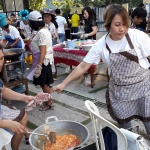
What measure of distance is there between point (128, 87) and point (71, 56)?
3.04 m

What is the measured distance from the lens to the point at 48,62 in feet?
11.5

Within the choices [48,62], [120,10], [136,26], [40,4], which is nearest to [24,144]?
[48,62]

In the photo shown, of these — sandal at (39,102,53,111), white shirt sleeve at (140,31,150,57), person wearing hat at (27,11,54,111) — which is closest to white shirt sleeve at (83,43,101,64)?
white shirt sleeve at (140,31,150,57)

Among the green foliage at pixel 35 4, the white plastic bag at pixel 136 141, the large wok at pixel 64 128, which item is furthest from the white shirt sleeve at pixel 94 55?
the green foliage at pixel 35 4

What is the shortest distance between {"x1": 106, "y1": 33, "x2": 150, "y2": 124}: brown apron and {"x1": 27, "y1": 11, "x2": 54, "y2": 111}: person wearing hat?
155 centimetres

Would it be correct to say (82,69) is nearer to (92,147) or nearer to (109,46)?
(109,46)

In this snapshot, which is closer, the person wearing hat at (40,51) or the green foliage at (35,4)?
the person wearing hat at (40,51)

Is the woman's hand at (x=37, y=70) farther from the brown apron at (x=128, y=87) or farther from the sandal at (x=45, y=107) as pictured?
the brown apron at (x=128, y=87)

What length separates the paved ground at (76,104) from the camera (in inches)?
134

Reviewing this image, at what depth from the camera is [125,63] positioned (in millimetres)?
1870

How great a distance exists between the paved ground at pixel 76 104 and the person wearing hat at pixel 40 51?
1.45ft

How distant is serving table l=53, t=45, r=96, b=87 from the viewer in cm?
461

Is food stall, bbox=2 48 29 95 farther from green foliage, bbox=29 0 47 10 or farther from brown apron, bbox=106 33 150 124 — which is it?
green foliage, bbox=29 0 47 10

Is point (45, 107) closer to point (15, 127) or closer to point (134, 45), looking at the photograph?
point (15, 127)
